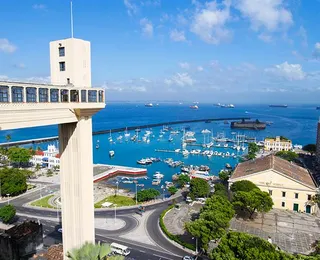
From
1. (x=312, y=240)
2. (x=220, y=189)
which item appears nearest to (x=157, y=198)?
(x=220, y=189)

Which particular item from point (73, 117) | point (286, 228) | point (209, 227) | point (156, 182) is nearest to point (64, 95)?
point (73, 117)

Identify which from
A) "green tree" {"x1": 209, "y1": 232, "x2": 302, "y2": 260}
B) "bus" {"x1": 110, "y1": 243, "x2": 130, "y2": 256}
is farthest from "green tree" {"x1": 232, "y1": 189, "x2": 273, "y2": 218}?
"bus" {"x1": 110, "y1": 243, "x2": 130, "y2": 256}

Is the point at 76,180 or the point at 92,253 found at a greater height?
the point at 76,180

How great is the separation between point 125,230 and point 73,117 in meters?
26.7

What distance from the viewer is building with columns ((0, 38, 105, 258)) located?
1953cm

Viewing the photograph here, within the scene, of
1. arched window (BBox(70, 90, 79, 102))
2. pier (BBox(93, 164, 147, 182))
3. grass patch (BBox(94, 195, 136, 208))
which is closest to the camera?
arched window (BBox(70, 90, 79, 102))

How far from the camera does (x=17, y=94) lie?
16.9 metres

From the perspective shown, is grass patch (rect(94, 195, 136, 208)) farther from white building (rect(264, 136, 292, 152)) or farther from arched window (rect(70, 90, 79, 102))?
white building (rect(264, 136, 292, 152))

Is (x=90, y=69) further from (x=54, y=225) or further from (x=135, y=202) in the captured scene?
(x=135, y=202)

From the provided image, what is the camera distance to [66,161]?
75.9 ft

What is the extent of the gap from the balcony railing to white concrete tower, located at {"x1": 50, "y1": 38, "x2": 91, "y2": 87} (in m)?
0.89

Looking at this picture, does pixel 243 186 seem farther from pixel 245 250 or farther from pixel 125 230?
pixel 245 250

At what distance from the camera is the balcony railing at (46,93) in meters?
16.4

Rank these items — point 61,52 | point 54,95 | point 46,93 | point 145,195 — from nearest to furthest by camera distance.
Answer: point 46,93 < point 54,95 < point 61,52 < point 145,195
